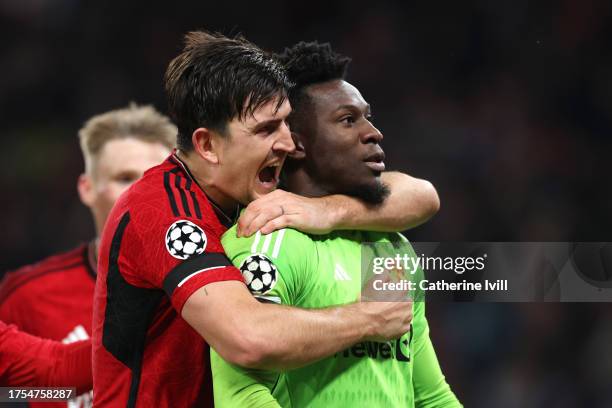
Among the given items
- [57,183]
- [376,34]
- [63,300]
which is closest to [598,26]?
[376,34]

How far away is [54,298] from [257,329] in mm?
2469

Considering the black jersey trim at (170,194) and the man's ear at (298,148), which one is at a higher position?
the man's ear at (298,148)

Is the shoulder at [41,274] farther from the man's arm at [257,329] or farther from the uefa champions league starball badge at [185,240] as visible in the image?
the man's arm at [257,329]

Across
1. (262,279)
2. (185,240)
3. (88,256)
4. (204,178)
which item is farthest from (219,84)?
(88,256)

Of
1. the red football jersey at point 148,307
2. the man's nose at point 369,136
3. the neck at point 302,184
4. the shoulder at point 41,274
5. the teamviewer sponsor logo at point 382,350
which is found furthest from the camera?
the shoulder at point 41,274

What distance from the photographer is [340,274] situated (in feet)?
9.25

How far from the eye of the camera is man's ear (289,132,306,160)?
3.06m

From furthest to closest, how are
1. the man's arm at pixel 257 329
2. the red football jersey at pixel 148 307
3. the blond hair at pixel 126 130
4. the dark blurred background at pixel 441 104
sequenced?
the dark blurred background at pixel 441 104, the blond hair at pixel 126 130, the red football jersey at pixel 148 307, the man's arm at pixel 257 329

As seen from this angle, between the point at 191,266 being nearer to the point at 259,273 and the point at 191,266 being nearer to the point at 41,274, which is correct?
the point at 259,273

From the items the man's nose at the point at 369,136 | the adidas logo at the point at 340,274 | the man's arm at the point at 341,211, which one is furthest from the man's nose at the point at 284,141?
the adidas logo at the point at 340,274

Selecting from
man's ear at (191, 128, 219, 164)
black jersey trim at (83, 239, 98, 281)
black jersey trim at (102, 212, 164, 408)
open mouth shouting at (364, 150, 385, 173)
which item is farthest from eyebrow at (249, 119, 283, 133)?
black jersey trim at (83, 239, 98, 281)

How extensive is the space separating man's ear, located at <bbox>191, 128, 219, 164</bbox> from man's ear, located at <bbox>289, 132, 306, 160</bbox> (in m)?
0.31

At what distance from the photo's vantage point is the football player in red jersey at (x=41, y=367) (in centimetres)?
333

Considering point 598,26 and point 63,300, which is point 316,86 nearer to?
point 63,300
